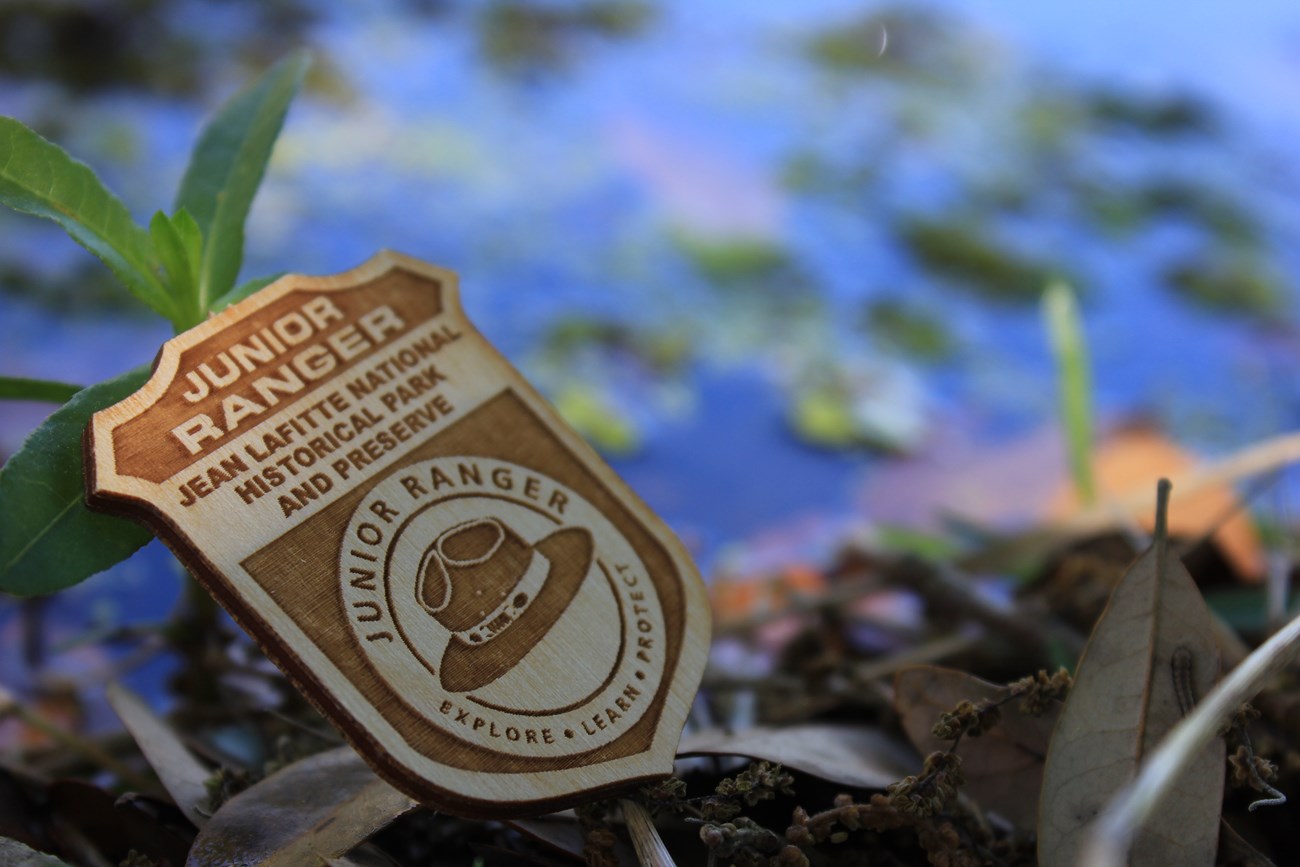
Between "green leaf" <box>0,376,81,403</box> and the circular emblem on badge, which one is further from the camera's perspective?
"green leaf" <box>0,376,81,403</box>

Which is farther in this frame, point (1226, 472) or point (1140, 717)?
point (1226, 472)

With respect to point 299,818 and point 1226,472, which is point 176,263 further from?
point 1226,472

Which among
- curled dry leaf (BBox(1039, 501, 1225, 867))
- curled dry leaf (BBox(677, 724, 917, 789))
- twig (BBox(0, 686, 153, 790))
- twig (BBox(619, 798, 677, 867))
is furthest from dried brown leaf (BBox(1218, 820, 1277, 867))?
twig (BBox(0, 686, 153, 790))

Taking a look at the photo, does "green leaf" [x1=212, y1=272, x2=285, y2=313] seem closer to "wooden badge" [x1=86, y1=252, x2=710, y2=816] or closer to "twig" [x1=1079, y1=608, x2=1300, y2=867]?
"wooden badge" [x1=86, y1=252, x2=710, y2=816]

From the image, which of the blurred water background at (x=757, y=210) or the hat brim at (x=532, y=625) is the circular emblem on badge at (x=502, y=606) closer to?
the hat brim at (x=532, y=625)

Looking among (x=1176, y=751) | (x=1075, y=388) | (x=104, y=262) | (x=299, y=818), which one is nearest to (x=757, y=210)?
(x=1075, y=388)

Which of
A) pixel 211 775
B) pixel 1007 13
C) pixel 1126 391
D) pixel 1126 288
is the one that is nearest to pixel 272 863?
pixel 211 775
